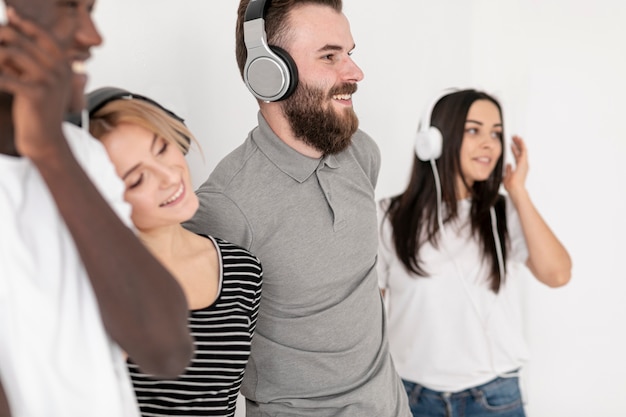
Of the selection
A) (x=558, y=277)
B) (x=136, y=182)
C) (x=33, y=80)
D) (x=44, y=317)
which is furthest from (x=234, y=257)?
(x=558, y=277)

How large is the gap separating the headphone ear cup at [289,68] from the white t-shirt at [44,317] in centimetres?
77

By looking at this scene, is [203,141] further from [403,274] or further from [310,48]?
[403,274]

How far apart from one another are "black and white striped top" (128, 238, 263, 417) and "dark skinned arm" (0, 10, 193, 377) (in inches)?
13.5

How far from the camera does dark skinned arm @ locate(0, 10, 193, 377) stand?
0.73 metres

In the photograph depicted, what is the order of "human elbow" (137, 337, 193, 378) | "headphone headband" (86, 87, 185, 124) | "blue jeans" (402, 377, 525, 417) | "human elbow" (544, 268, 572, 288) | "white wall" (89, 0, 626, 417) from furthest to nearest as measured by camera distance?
1. "white wall" (89, 0, 626, 417)
2. "human elbow" (544, 268, 572, 288)
3. "blue jeans" (402, 377, 525, 417)
4. "headphone headband" (86, 87, 185, 124)
5. "human elbow" (137, 337, 193, 378)

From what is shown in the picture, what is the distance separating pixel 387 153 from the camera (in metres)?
2.54

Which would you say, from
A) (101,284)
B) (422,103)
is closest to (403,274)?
(422,103)

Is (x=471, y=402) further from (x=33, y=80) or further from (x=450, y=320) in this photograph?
(x=33, y=80)

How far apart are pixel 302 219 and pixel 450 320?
78cm

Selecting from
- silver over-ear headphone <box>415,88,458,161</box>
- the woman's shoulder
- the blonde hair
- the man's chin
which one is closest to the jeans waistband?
silver over-ear headphone <box>415,88,458,161</box>

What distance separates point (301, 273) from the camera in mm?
1512

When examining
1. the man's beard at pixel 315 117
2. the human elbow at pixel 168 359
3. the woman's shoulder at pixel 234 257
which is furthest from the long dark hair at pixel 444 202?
the human elbow at pixel 168 359

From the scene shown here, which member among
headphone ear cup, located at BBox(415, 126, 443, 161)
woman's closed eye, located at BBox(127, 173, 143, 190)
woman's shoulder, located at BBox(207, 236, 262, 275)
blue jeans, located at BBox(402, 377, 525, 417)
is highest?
woman's closed eye, located at BBox(127, 173, 143, 190)

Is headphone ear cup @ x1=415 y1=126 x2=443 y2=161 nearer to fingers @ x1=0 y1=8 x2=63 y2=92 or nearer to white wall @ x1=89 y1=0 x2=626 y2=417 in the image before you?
white wall @ x1=89 y1=0 x2=626 y2=417
